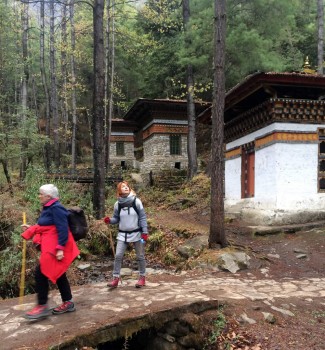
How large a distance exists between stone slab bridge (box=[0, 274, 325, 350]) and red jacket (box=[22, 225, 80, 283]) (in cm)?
63

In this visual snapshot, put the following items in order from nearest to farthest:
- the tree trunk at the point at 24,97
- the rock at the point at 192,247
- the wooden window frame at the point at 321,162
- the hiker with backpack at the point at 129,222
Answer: the hiker with backpack at the point at 129,222
the rock at the point at 192,247
the wooden window frame at the point at 321,162
the tree trunk at the point at 24,97

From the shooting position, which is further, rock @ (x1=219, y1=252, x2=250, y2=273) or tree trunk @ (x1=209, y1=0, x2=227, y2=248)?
tree trunk @ (x1=209, y1=0, x2=227, y2=248)

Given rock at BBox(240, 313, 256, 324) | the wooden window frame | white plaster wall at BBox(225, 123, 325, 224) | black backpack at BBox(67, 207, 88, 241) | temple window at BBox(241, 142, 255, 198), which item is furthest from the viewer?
temple window at BBox(241, 142, 255, 198)

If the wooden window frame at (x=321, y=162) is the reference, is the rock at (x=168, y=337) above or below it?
below

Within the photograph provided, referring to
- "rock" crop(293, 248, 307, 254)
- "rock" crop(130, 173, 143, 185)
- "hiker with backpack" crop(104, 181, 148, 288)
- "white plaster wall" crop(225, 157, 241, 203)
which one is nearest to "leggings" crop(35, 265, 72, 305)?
"hiker with backpack" crop(104, 181, 148, 288)

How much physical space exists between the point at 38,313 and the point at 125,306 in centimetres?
119

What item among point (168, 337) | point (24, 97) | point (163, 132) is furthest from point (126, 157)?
point (168, 337)

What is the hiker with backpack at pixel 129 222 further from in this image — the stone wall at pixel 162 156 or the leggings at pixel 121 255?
the stone wall at pixel 162 156

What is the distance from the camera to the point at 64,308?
465 cm

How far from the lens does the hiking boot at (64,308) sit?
15.1 feet

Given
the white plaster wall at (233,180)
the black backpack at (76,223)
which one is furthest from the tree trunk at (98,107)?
the black backpack at (76,223)

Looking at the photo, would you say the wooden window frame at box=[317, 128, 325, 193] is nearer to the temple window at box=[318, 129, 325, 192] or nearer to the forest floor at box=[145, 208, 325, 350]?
the temple window at box=[318, 129, 325, 192]

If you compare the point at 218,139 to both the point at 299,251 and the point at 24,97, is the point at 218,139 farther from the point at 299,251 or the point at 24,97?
the point at 24,97

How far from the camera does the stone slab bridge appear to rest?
3961mm
